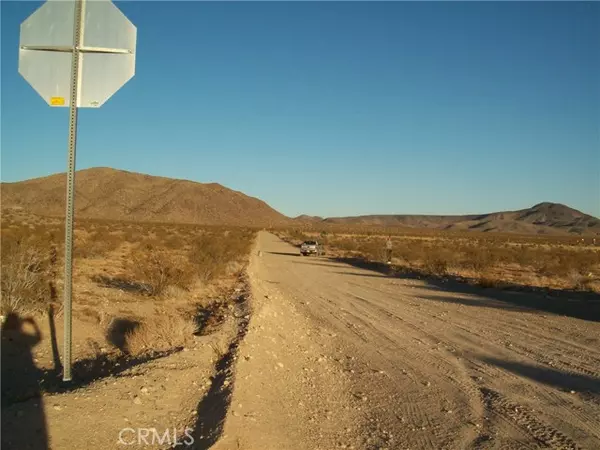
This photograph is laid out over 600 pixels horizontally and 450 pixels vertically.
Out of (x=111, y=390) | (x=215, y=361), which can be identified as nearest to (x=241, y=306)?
(x=215, y=361)

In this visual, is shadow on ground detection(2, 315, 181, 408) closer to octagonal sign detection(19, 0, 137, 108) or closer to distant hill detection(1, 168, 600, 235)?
octagonal sign detection(19, 0, 137, 108)

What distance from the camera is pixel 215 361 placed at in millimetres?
7828

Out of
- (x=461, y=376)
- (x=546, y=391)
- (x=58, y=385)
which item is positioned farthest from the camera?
(x=461, y=376)

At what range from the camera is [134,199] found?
160625 millimetres

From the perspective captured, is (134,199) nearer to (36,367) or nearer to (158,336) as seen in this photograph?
(158,336)

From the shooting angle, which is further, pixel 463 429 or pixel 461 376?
pixel 461 376

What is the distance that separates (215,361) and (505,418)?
384 centimetres

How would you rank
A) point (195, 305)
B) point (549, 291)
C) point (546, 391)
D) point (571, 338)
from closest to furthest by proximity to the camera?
point (546, 391), point (571, 338), point (195, 305), point (549, 291)

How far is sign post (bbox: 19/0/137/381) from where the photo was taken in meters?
6.01

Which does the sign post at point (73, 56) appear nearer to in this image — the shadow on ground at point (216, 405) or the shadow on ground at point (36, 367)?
Result: the shadow on ground at point (36, 367)

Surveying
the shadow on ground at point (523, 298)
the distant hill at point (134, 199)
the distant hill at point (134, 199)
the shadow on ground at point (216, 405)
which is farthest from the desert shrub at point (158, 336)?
the distant hill at point (134, 199)

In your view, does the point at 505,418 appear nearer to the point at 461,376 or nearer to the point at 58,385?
the point at 461,376

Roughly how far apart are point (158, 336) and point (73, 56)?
492cm

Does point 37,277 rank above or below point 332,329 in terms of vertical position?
above
